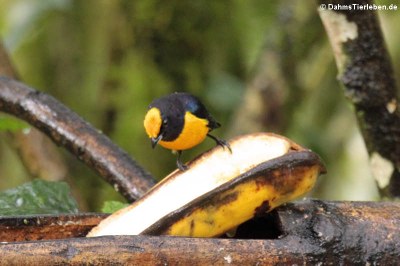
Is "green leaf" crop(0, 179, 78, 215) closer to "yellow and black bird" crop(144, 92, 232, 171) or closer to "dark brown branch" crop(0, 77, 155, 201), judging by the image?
"dark brown branch" crop(0, 77, 155, 201)

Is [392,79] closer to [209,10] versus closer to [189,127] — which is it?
[189,127]

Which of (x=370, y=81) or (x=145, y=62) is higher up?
(x=145, y=62)

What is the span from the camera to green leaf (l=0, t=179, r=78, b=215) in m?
1.54

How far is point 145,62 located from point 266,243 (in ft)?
8.09

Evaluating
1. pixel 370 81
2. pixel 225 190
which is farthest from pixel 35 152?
pixel 225 190

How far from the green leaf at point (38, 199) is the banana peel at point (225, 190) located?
260mm

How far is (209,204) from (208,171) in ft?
0.71

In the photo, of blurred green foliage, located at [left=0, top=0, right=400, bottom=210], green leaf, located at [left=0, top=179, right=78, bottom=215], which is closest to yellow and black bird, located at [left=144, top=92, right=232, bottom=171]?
green leaf, located at [left=0, top=179, right=78, bottom=215]

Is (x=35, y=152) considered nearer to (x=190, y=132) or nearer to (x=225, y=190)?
(x=190, y=132)

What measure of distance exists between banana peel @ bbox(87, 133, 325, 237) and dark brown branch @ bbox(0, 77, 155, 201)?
368 millimetres

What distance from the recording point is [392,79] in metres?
1.70

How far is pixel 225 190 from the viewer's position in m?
1.17

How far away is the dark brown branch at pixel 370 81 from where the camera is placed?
5.41ft

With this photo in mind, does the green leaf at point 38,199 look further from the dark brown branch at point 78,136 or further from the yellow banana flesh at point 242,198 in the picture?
the yellow banana flesh at point 242,198
